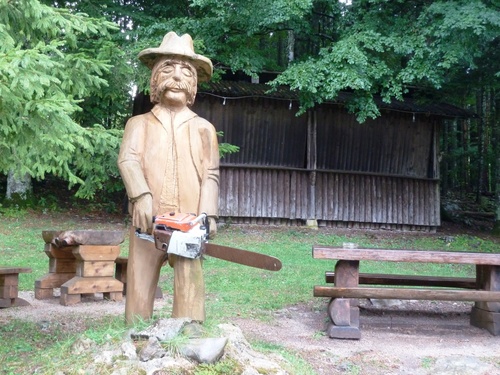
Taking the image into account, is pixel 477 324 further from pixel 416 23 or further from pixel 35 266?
pixel 416 23

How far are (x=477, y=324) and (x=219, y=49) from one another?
364 inches

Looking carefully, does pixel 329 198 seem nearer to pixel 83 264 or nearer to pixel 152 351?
pixel 83 264

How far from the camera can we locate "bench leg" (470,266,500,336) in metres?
7.08

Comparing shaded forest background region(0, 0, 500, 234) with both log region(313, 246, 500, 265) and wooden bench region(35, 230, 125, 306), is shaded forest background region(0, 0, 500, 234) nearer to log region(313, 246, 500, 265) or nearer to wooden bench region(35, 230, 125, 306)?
wooden bench region(35, 230, 125, 306)

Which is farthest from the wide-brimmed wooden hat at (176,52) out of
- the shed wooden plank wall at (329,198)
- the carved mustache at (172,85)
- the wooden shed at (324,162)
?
the shed wooden plank wall at (329,198)

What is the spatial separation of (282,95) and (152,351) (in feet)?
37.2

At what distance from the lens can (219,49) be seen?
14523 mm

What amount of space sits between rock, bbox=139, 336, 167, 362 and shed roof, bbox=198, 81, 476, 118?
10502 mm

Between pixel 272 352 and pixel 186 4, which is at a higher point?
pixel 186 4

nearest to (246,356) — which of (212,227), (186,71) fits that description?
(212,227)

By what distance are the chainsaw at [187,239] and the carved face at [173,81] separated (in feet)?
3.47

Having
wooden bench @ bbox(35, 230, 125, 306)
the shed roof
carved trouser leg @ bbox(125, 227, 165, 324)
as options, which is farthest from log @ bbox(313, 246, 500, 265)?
Answer: the shed roof

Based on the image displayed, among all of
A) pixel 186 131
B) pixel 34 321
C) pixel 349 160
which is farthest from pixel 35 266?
pixel 349 160

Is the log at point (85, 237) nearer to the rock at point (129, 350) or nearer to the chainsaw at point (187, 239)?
the chainsaw at point (187, 239)
